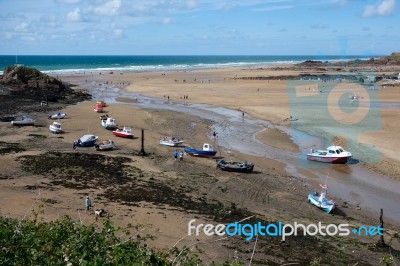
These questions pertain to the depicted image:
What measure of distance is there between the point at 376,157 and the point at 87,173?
21985mm

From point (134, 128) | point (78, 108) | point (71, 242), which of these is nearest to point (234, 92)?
point (78, 108)

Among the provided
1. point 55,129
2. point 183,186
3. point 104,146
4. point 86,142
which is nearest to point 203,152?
point 183,186

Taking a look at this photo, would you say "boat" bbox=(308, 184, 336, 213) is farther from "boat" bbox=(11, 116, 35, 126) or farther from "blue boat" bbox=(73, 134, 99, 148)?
"boat" bbox=(11, 116, 35, 126)

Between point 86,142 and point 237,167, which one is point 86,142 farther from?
point 237,167

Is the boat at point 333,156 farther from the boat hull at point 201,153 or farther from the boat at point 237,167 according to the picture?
the boat hull at point 201,153

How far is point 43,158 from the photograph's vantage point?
2742 cm

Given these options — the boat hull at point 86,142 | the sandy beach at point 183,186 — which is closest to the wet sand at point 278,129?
the sandy beach at point 183,186

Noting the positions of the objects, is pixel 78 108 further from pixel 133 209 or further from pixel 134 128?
pixel 133 209

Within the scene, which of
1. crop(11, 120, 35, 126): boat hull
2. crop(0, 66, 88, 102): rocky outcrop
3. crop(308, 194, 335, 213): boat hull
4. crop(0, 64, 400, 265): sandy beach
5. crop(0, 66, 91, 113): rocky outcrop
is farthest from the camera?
crop(0, 66, 88, 102): rocky outcrop

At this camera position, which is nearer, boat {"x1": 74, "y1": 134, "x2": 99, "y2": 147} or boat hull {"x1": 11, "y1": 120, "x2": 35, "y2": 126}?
boat {"x1": 74, "y1": 134, "x2": 99, "y2": 147}

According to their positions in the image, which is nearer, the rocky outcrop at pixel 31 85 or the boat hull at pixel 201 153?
the boat hull at pixel 201 153

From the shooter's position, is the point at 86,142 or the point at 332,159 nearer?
the point at 332,159

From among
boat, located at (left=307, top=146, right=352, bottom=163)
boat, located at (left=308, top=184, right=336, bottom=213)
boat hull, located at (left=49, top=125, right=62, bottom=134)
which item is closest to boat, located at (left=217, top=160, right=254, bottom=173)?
boat, located at (left=308, top=184, right=336, bottom=213)

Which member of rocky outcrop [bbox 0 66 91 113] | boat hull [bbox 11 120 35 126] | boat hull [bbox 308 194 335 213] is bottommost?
boat hull [bbox 308 194 335 213]
